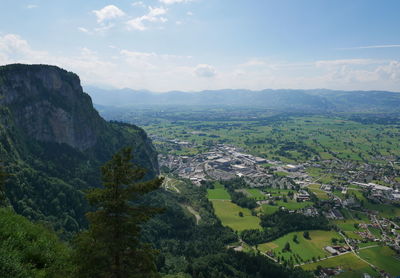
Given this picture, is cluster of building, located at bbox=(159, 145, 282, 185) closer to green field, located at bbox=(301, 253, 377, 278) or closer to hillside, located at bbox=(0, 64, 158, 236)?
hillside, located at bbox=(0, 64, 158, 236)

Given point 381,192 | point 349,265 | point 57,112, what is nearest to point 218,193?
point 349,265

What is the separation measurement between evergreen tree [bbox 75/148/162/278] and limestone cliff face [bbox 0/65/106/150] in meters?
89.7

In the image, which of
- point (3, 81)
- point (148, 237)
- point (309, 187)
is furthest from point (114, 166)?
point (309, 187)

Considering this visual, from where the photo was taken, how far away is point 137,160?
131m

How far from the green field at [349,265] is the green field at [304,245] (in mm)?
2614

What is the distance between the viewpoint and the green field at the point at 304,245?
69375 millimetres

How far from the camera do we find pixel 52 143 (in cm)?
10144

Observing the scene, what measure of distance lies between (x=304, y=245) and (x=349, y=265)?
12185 millimetres

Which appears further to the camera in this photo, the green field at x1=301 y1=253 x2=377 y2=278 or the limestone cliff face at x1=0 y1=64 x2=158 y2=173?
the limestone cliff face at x1=0 y1=64 x2=158 y2=173

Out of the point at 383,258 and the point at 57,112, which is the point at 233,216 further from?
the point at 57,112

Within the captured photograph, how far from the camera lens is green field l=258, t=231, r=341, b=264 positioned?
69.4m

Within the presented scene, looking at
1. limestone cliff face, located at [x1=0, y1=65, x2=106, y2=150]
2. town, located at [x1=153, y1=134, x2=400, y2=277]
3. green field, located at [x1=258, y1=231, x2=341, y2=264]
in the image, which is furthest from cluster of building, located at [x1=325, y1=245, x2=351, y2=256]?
limestone cliff face, located at [x1=0, y1=65, x2=106, y2=150]

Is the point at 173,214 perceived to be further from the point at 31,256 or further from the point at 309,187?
the point at 31,256

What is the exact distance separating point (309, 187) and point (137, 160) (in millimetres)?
79385
